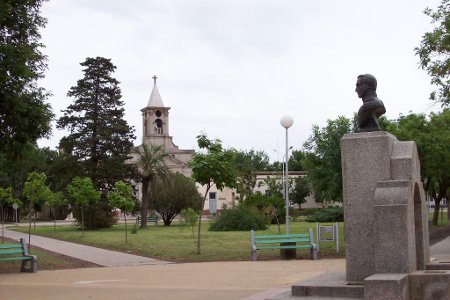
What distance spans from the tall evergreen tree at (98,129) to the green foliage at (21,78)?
3258cm

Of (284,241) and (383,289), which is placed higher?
(383,289)

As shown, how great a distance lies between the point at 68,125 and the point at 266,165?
2845 inches

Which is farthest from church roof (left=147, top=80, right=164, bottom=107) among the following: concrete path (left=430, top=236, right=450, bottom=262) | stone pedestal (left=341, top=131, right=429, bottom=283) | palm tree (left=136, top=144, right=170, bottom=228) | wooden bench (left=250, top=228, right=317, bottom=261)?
stone pedestal (left=341, top=131, right=429, bottom=283)

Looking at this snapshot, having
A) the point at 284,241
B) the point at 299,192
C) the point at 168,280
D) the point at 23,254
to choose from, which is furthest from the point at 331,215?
the point at 168,280

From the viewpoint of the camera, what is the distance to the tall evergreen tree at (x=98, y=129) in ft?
167

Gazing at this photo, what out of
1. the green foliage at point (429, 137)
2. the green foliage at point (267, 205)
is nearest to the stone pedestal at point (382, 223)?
the green foliage at point (429, 137)

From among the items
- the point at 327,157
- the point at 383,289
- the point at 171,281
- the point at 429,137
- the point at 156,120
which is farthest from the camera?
the point at 156,120

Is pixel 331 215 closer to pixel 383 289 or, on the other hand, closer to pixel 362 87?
pixel 362 87

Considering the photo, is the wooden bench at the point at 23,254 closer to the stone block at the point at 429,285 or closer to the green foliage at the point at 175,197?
the stone block at the point at 429,285

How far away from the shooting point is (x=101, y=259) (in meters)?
20.8

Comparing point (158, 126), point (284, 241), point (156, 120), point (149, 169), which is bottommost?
point (284, 241)

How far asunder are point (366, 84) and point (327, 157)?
25.6 m

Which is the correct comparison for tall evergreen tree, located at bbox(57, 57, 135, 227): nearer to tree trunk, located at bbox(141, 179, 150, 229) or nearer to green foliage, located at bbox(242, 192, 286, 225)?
tree trunk, located at bbox(141, 179, 150, 229)

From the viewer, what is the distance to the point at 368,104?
960cm
